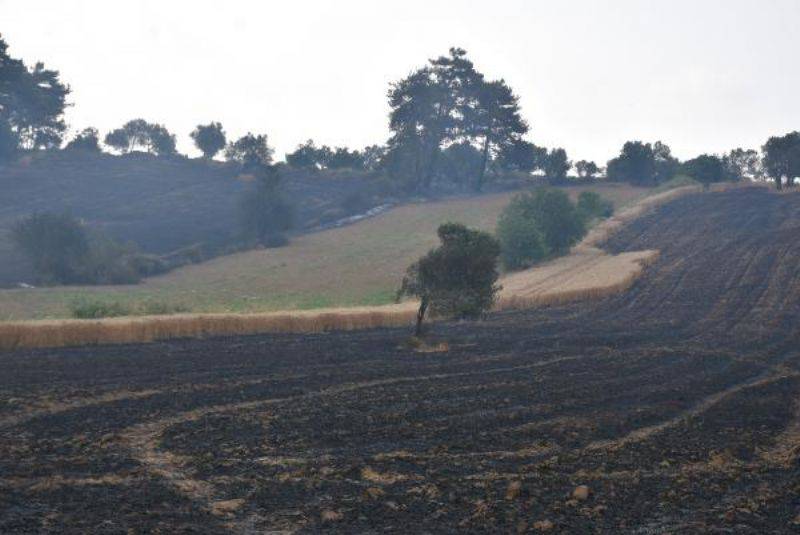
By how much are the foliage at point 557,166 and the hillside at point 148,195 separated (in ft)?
94.8

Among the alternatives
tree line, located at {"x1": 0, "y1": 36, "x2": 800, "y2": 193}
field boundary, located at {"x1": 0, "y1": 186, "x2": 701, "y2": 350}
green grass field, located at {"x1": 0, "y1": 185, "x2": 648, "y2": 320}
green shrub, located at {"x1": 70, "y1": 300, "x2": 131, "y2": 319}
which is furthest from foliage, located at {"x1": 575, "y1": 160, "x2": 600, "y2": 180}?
green shrub, located at {"x1": 70, "y1": 300, "x2": 131, "y2": 319}

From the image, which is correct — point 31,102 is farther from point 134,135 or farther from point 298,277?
point 298,277

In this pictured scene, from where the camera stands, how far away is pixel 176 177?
118125mm

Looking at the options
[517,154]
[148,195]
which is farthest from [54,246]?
[517,154]

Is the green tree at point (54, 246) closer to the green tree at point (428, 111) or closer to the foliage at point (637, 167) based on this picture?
the green tree at point (428, 111)

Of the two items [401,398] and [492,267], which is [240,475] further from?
[492,267]

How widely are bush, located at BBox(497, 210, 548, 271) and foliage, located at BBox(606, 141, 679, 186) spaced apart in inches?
2387

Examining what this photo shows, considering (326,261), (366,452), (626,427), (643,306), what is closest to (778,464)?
(626,427)

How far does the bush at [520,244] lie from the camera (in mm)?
75688

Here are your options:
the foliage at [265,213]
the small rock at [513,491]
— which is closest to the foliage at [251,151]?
the foliage at [265,213]

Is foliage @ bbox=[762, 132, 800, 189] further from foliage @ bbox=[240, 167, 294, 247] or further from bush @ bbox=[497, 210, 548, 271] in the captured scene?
foliage @ bbox=[240, 167, 294, 247]

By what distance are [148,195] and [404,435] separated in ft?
310

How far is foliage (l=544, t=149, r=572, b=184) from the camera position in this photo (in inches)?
5037

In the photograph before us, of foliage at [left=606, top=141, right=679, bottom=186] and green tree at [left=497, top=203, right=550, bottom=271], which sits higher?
foliage at [left=606, top=141, right=679, bottom=186]
